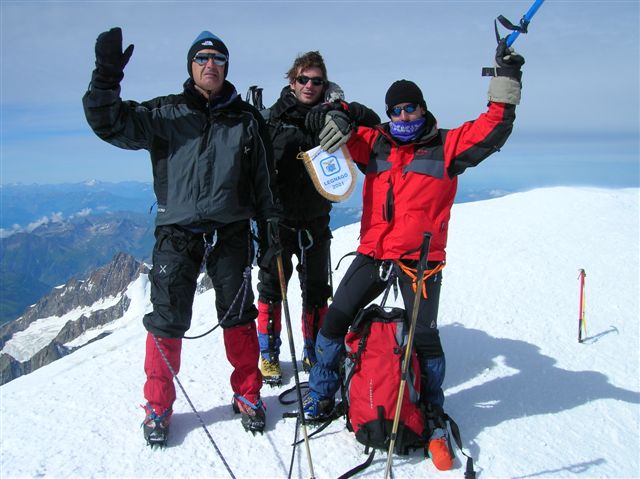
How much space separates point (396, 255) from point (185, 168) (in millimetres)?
1878

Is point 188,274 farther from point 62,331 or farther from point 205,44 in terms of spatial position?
point 62,331

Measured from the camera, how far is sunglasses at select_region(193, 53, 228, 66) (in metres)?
3.50

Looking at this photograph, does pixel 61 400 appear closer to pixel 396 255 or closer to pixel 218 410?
pixel 218 410

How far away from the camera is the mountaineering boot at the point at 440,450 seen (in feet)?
11.7

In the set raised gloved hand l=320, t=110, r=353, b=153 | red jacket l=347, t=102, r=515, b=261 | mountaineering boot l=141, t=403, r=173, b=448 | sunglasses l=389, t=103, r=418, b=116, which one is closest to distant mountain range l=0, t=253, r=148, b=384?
mountaineering boot l=141, t=403, r=173, b=448

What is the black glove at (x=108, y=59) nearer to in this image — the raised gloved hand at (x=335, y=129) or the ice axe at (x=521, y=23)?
the raised gloved hand at (x=335, y=129)

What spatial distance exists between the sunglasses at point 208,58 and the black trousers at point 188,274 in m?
1.32

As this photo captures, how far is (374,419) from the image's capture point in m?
3.66

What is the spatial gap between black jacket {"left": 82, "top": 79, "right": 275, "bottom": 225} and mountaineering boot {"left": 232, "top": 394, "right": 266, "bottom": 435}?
1699 mm

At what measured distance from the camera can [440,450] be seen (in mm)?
3617

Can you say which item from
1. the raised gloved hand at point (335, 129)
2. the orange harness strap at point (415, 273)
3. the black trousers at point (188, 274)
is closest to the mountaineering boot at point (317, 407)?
the black trousers at point (188, 274)

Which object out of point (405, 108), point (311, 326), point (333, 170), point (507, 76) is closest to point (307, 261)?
point (311, 326)

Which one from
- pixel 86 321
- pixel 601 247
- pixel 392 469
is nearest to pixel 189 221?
pixel 392 469

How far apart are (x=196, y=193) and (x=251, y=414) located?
2.04 m
